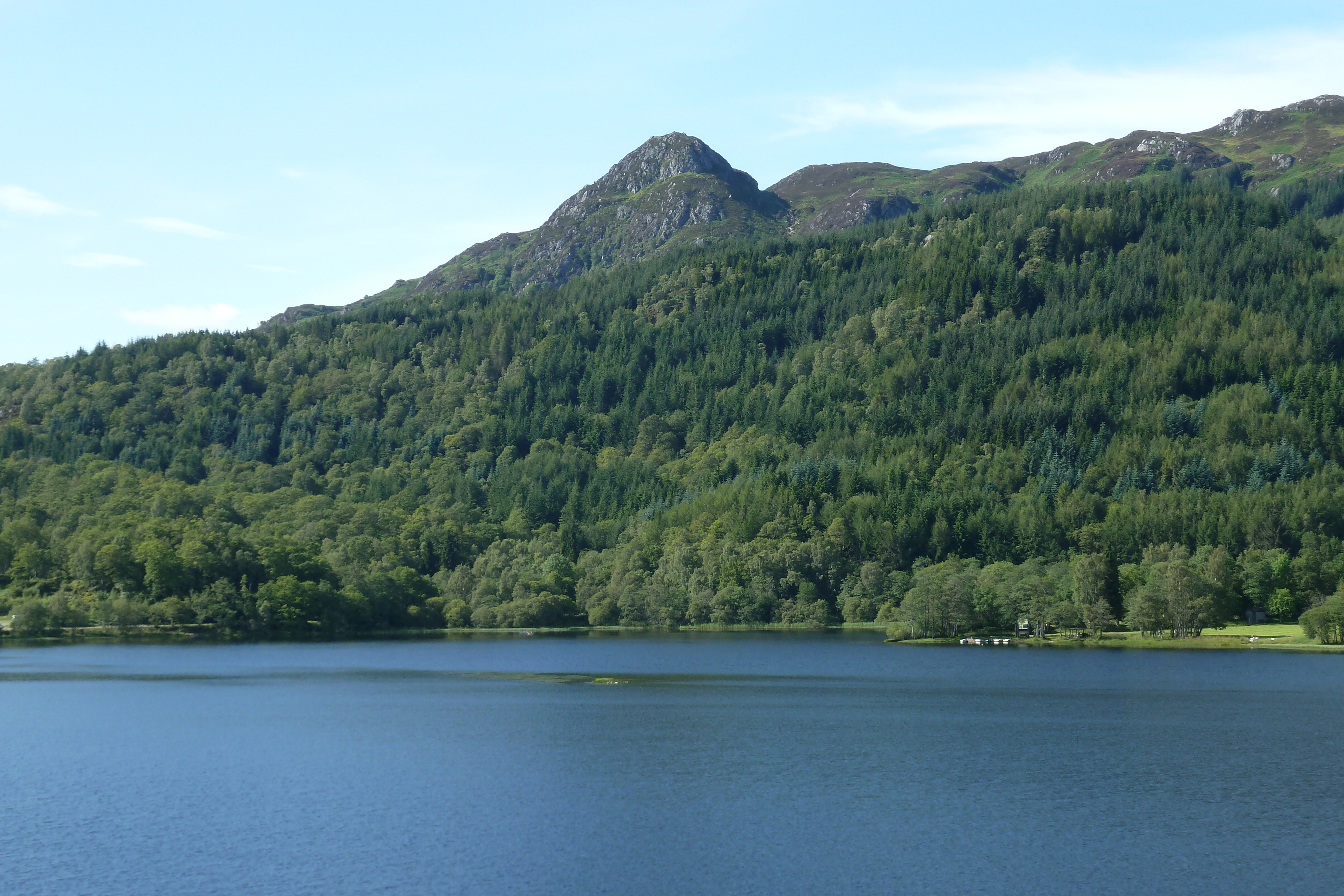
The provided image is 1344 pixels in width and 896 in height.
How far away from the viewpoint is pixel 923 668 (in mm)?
137500

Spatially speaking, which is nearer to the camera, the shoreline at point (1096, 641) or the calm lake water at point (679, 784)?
the calm lake water at point (679, 784)

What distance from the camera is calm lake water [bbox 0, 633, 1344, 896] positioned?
176ft

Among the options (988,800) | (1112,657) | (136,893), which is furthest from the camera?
(1112,657)

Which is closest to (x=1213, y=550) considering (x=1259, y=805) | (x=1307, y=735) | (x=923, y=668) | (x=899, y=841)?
(x=923, y=668)

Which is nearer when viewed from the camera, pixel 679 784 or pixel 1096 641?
pixel 679 784

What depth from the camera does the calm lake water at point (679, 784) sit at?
53.6 m

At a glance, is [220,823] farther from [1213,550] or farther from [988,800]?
[1213,550]

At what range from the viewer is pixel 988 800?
66.6m

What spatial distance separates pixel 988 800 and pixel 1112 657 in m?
88.4

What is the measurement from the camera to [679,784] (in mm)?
71500

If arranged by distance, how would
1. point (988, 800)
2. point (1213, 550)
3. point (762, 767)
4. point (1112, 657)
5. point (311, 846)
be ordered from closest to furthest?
point (311, 846) < point (988, 800) < point (762, 767) < point (1112, 657) < point (1213, 550)

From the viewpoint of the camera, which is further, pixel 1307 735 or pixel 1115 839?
pixel 1307 735

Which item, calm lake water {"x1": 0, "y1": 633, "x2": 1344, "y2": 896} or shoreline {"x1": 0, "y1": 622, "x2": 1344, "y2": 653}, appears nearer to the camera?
calm lake water {"x1": 0, "y1": 633, "x2": 1344, "y2": 896}

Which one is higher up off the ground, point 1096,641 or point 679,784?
point 679,784
